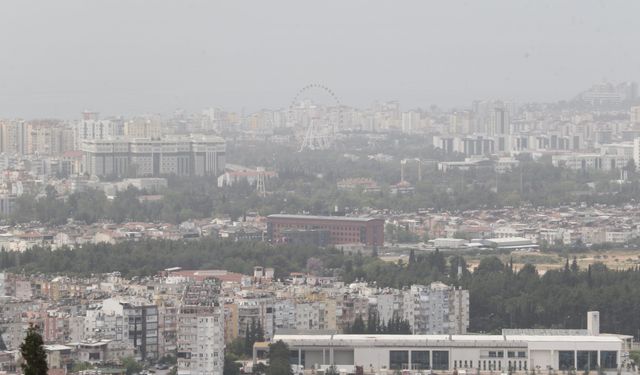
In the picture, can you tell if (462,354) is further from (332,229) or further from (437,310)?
(332,229)

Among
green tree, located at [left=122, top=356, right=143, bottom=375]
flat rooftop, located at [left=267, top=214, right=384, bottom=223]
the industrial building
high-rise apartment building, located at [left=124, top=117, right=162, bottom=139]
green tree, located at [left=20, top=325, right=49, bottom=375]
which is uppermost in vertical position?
green tree, located at [left=20, top=325, right=49, bottom=375]

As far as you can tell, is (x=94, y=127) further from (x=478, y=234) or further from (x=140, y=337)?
(x=140, y=337)

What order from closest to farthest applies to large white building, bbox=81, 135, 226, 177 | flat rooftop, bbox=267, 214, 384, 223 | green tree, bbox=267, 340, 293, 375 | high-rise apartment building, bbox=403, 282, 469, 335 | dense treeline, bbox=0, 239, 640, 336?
green tree, bbox=267, 340, 293, 375 < high-rise apartment building, bbox=403, 282, 469, 335 < dense treeline, bbox=0, 239, 640, 336 < flat rooftop, bbox=267, 214, 384, 223 < large white building, bbox=81, 135, 226, 177

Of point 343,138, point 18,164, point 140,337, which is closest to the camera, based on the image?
point 140,337

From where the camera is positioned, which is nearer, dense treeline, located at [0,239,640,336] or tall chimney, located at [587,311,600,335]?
tall chimney, located at [587,311,600,335]

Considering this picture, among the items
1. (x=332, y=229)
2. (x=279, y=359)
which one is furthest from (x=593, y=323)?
(x=332, y=229)

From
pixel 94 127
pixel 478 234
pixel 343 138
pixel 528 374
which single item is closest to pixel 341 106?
pixel 343 138

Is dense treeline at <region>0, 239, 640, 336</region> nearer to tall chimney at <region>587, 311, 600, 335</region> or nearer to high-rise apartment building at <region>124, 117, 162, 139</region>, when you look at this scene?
tall chimney at <region>587, 311, 600, 335</region>

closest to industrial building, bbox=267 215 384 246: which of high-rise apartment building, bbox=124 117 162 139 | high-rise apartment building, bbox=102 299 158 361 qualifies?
high-rise apartment building, bbox=102 299 158 361
